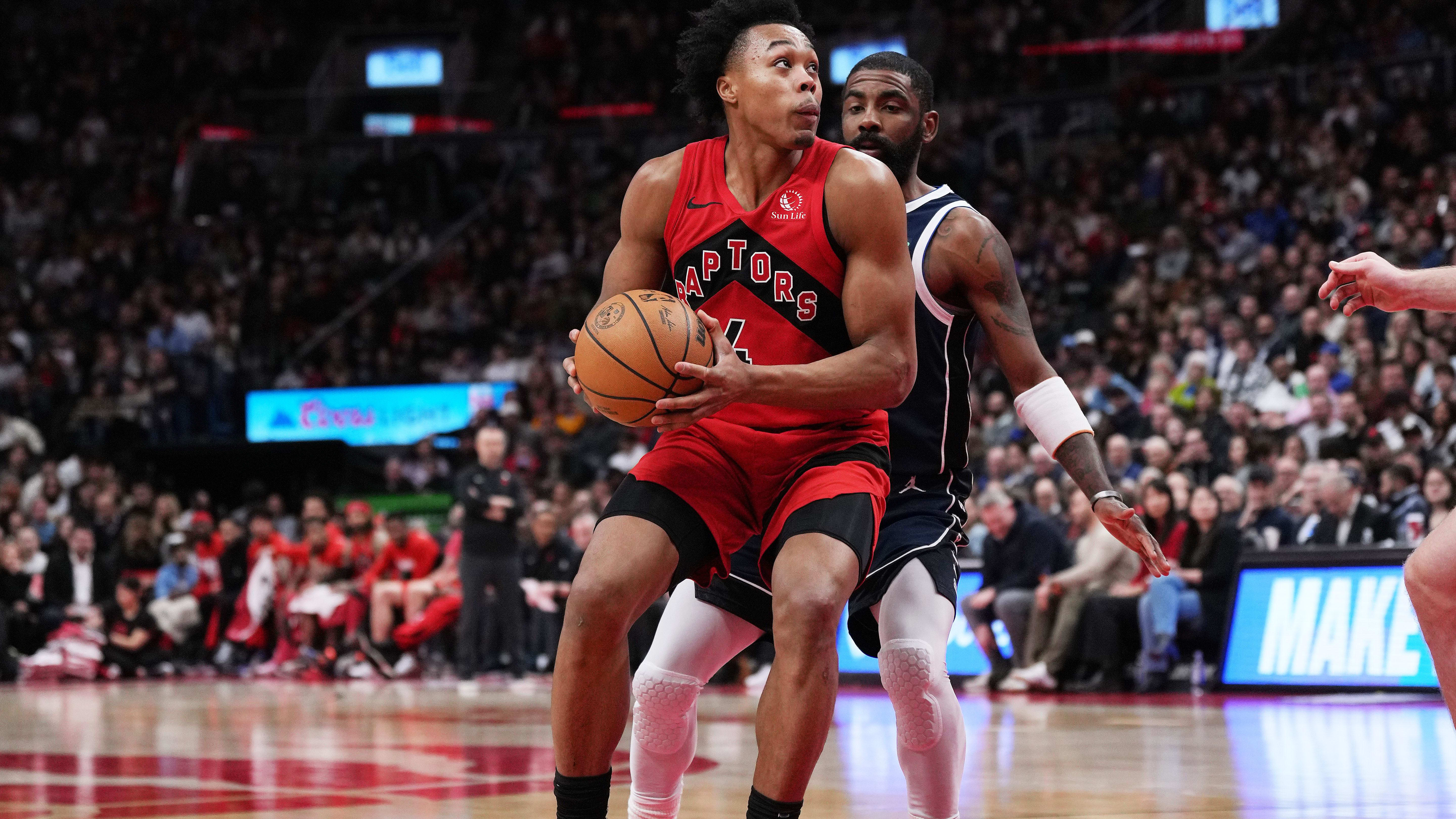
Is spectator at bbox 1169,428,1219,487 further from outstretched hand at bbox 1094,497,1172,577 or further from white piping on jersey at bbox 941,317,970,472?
outstretched hand at bbox 1094,497,1172,577

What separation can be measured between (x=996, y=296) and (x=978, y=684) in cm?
855

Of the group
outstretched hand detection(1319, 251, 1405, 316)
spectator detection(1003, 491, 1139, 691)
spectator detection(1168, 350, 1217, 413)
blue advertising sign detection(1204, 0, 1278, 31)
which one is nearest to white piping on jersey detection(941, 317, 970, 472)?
outstretched hand detection(1319, 251, 1405, 316)

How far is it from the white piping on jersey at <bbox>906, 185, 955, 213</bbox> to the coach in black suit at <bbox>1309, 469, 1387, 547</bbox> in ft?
24.5

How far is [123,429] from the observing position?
2186cm

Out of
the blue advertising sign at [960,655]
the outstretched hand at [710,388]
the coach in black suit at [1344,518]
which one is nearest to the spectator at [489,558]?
the blue advertising sign at [960,655]

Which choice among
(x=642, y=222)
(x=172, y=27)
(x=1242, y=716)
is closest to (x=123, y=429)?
(x=172, y=27)

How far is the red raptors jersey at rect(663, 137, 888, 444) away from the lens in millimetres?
4395

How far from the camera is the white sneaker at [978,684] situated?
Result: 12875 mm

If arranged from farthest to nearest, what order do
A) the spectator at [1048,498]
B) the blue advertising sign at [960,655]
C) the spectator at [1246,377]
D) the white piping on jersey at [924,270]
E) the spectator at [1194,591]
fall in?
1. the spectator at [1246,377]
2. the spectator at [1048,498]
3. the blue advertising sign at [960,655]
4. the spectator at [1194,591]
5. the white piping on jersey at [924,270]

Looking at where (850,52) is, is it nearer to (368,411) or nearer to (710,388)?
(368,411)

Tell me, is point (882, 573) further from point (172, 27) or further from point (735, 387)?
point (172, 27)

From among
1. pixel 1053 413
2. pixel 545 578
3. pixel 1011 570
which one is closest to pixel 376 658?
pixel 545 578

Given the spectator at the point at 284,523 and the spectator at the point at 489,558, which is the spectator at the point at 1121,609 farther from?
the spectator at the point at 284,523

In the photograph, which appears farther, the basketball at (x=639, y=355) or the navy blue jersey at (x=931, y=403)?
the navy blue jersey at (x=931, y=403)
